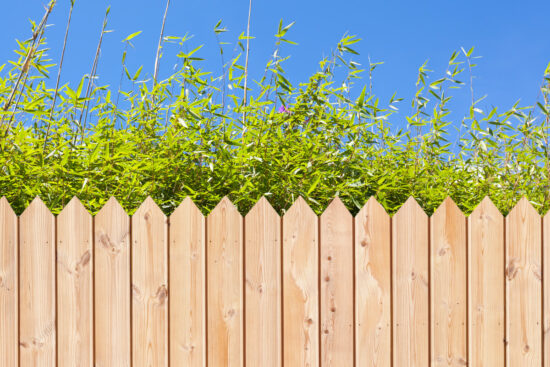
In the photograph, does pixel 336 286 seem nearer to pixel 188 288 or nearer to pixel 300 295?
pixel 300 295

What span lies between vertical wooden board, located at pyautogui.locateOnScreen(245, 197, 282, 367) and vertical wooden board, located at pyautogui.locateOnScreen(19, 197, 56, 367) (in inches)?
34.5

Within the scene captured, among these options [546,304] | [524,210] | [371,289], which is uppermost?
[524,210]

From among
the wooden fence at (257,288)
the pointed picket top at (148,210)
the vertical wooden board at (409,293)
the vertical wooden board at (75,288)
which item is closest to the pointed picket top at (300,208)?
the wooden fence at (257,288)

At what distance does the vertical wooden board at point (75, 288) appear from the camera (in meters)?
2.35

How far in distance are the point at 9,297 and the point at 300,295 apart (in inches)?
51.1

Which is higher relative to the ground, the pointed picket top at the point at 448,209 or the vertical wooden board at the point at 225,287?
the pointed picket top at the point at 448,209

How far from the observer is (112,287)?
2334mm

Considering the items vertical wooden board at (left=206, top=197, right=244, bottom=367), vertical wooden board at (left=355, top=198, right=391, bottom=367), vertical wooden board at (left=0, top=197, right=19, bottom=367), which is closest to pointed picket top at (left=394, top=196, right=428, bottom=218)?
vertical wooden board at (left=355, top=198, right=391, bottom=367)

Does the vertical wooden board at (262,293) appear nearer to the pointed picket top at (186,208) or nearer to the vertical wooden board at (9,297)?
the pointed picket top at (186,208)

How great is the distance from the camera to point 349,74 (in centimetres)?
304

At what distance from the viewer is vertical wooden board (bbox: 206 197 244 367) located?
2291 mm

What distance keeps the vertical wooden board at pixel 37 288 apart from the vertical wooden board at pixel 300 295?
1036 millimetres

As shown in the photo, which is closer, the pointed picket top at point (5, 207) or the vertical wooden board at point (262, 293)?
the vertical wooden board at point (262, 293)

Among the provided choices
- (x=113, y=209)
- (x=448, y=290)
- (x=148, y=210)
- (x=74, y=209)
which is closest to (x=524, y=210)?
(x=448, y=290)
